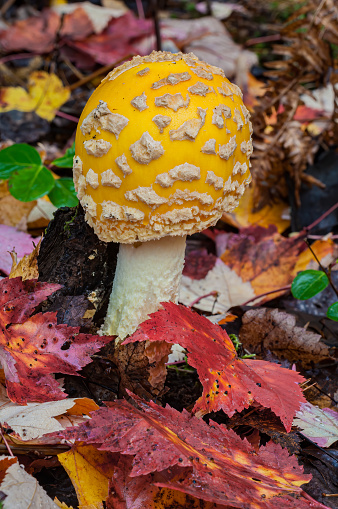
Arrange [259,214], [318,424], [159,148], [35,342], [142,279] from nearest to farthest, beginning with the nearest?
[159,148] → [35,342] → [318,424] → [142,279] → [259,214]

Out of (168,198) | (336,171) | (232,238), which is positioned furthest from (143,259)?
(336,171)

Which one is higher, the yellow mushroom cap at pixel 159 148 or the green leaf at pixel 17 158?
the yellow mushroom cap at pixel 159 148

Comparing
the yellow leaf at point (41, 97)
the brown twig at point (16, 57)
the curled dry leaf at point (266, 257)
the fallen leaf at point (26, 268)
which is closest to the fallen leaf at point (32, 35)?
the brown twig at point (16, 57)

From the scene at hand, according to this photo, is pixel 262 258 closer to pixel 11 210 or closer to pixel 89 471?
pixel 11 210

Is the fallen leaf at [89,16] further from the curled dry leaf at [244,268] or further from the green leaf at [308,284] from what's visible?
the green leaf at [308,284]

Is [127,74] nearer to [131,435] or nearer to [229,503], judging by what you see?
[131,435]

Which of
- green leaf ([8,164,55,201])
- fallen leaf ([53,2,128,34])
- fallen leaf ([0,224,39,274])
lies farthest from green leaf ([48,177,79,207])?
fallen leaf ([53,2,128,34])

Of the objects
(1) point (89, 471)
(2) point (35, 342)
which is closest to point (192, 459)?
(1) point (89, 471)
